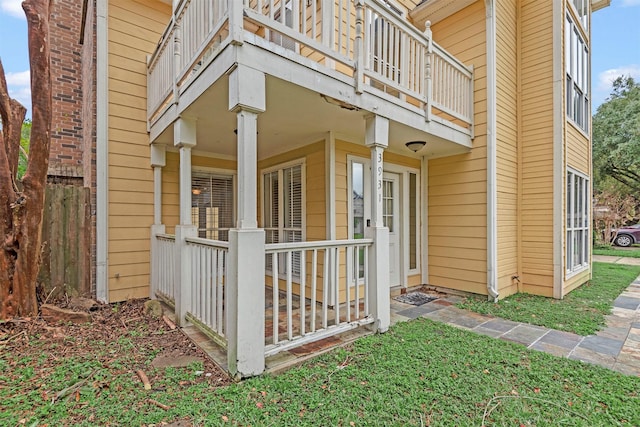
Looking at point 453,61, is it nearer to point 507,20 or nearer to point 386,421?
point 507,20

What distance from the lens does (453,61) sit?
463 centimetres

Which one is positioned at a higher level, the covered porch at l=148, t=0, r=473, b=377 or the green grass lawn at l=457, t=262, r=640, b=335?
the covered porch at l=148, t=0, r=473, b=377

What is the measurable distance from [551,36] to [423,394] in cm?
609

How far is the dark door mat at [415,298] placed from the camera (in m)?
4.77

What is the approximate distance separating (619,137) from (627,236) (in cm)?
452

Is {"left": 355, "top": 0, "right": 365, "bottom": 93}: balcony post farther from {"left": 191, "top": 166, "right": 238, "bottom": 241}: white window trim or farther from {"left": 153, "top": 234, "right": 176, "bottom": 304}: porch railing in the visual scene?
{"left": 191, "top": 166, "right": 238, "bottom": 241}: white window trim

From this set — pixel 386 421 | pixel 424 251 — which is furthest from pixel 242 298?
pixel 424 251

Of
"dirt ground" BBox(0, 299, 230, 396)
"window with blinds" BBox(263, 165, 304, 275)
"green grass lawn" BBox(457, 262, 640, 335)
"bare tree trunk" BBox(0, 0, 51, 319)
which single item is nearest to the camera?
"dirt ground" BBox(0, 299, 230, 396)

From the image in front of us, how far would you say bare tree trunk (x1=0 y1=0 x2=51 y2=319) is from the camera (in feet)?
11.0

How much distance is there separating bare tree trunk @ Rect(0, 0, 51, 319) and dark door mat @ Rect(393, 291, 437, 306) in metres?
4.90

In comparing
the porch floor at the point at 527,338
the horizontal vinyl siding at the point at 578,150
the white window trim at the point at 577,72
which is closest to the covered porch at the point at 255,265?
the porch floor at the point at 527,338

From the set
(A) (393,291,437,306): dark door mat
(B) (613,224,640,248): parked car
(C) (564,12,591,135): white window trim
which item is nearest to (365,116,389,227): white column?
(A) (393,291,437,306): dark door mat

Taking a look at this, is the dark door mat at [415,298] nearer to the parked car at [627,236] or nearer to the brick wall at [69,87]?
the brick wall at [69,87]

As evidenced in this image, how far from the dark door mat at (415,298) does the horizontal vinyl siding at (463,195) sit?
511mm
